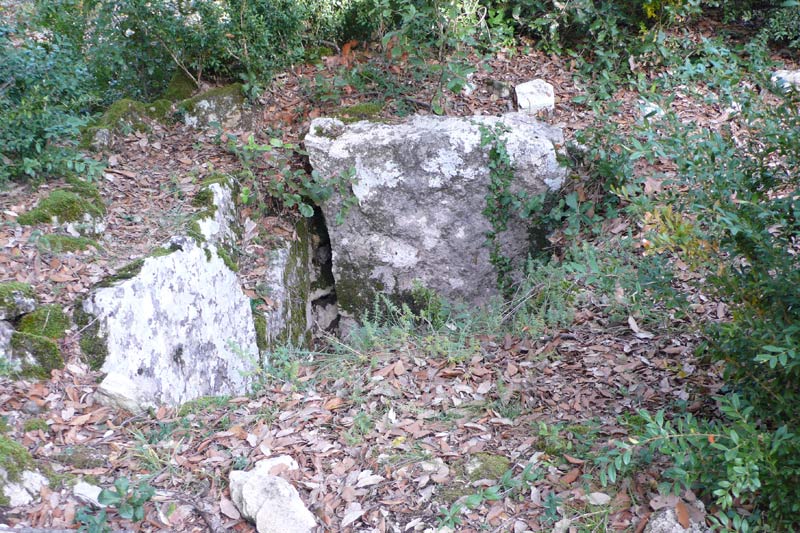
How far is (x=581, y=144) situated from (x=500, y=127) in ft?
2.35

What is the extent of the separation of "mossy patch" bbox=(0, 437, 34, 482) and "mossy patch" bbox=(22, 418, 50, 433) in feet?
0.64

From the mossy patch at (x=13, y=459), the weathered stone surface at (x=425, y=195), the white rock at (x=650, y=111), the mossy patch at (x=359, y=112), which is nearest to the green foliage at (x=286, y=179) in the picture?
the weathered stone surface at (x=425, y=195)

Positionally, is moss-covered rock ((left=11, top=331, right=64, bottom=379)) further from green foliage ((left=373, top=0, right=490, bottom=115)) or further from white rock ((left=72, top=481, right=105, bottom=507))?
green foliage ((left=373, top=0, right=490, bottom=115))

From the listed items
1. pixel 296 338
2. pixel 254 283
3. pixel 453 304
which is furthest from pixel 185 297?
pixel 453 304

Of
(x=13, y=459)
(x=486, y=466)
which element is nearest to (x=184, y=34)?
(x=13, y=459)

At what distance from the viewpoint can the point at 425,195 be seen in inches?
221

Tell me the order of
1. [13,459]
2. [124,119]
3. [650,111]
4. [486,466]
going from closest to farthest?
1. [13,459]
2. [486,466]
3. [650,111]
4. [124,119]

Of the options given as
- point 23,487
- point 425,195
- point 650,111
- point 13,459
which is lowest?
point 23,487

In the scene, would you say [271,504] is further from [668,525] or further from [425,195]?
[425,195]

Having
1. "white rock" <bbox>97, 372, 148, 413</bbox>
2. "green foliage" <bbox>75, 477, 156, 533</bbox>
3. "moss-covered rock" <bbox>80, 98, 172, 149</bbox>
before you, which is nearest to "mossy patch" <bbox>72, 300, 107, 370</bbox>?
"white rock" <bbox>97, 372, 148, 413</bbox>

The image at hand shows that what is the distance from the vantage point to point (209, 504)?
324 centimetres

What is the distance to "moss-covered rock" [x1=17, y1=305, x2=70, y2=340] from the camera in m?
3.84

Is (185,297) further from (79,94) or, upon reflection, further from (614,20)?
(614,20)

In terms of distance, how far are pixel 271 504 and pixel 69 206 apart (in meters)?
2.80
